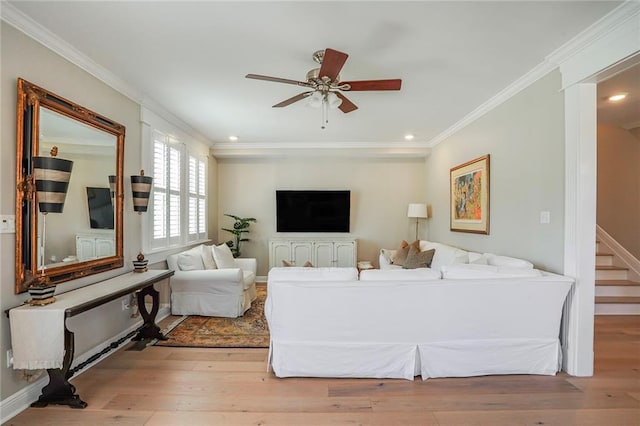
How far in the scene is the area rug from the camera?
9.87ft

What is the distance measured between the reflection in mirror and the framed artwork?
13.8ft

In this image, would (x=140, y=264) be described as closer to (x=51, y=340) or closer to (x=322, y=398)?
(x=51, y=340)

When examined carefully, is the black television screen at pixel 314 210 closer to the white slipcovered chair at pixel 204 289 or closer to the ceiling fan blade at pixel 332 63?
the white slipcovered chair at pixel 204 289

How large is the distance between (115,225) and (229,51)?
2027 millimetres

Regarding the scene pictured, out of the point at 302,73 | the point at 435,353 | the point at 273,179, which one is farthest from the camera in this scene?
the point at 273,179

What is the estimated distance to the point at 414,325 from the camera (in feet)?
7.69

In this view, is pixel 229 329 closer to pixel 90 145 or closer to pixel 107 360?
pixel 107 360

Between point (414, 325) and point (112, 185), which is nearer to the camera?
point (414, 325)

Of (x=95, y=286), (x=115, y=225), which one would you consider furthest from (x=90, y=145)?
(x=95, y=286)

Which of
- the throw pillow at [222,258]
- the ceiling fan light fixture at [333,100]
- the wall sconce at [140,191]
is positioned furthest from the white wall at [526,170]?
the wall sconce at [140,191]

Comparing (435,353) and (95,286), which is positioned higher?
(95,286)

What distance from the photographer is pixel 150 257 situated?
3.54m

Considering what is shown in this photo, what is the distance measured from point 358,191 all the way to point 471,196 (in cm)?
235

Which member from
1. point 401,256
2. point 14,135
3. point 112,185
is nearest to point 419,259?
point 401,256
